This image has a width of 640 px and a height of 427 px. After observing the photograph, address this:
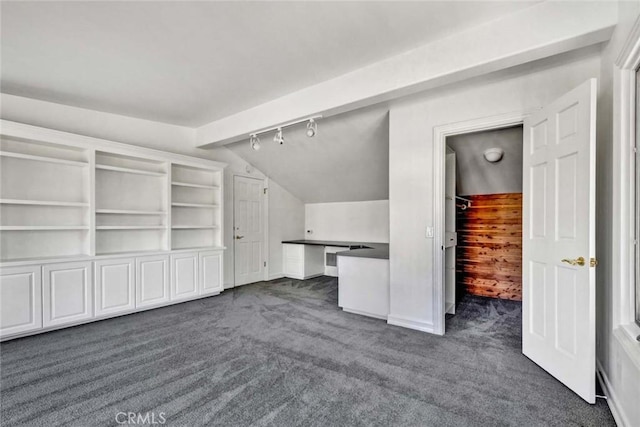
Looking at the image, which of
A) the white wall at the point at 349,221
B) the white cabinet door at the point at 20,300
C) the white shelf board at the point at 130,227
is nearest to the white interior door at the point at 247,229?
the white wall at the point at 349,221

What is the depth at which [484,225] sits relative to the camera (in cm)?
484

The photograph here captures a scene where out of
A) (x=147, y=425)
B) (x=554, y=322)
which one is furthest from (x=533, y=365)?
(x=147, y=425)

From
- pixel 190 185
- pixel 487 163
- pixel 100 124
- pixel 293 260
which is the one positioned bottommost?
pixel 293 260

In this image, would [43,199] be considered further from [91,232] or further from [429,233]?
[429,233]

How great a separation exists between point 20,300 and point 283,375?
281 centimetres

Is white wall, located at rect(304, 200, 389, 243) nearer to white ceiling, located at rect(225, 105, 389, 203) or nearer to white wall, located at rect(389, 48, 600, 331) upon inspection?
white ceiling, located at rect(225, 105, 389, 203)

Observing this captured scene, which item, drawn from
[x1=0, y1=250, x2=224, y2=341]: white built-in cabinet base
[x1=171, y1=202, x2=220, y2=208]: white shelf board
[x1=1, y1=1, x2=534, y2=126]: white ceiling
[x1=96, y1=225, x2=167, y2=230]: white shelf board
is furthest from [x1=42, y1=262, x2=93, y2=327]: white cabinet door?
[x1=1, y1=1, x2=534, y2=126]: white ceiling

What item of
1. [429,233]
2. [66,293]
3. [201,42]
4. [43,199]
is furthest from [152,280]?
[429,233]

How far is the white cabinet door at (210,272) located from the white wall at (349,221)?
94.5 inches

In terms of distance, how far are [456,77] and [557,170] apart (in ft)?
3.51

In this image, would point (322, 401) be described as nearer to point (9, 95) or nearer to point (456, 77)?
point (456, 77)

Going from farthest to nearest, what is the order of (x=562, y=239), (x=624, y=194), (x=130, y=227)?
1. (x=130, y=227)
2. (x=562, y=239)
3. (x=624, y=194)

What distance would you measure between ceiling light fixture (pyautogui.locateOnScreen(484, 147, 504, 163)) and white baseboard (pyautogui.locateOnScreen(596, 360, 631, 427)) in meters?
2.37

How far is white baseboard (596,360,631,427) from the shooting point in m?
1.74
